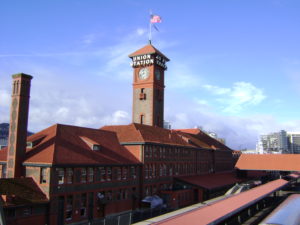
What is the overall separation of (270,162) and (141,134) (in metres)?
41.0

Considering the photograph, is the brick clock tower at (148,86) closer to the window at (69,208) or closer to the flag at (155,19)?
the flag at (155,19)

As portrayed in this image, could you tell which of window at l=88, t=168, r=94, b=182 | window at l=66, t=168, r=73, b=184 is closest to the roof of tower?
window at l=88, t=168, r=94, b=182

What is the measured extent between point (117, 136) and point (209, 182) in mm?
23709

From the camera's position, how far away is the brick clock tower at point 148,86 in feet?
235

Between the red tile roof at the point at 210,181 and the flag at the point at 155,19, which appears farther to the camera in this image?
the flag at the point at 155,19

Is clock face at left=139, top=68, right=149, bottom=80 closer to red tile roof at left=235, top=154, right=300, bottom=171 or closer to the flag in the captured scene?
the flag

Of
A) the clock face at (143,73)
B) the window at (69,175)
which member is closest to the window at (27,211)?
the window at (69,175)

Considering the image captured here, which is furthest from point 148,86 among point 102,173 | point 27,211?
point 27,211

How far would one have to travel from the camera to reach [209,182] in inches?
2591

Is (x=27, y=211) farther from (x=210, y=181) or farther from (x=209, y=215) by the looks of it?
(x=210, y=181)

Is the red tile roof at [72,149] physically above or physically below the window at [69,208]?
above

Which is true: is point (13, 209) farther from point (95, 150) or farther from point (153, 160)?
point (153, 160)

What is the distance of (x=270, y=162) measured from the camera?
7856 cm

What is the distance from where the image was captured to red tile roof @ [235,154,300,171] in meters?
75.2
